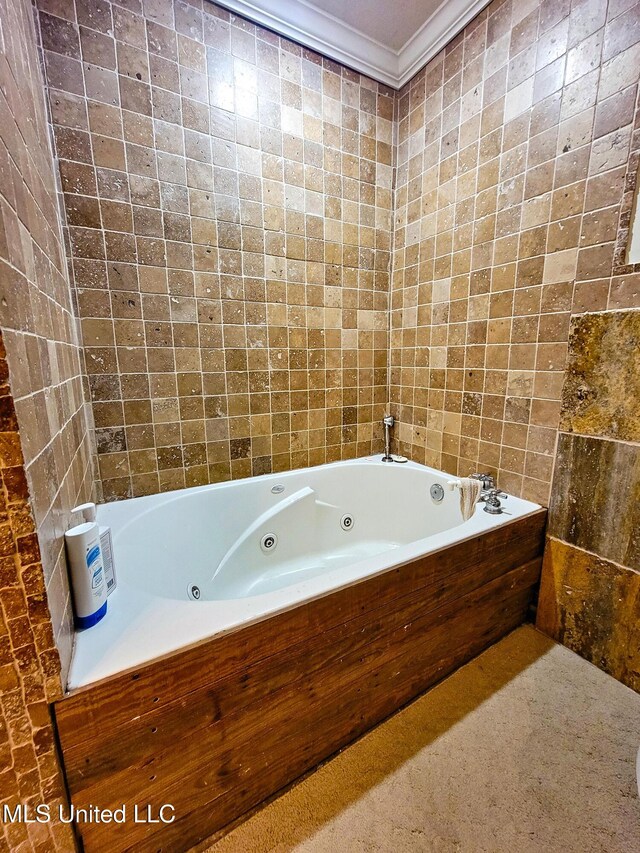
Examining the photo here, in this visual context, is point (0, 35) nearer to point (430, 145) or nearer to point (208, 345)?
point (208, 345)

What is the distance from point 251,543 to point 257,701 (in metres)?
0.78

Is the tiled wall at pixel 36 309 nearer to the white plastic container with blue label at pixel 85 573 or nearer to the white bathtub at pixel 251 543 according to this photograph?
the white plastic container with blue label at pixel 85 573

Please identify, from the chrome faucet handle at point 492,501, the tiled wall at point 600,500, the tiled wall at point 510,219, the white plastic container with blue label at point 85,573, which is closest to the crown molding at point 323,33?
the tiled wall at point 510,219

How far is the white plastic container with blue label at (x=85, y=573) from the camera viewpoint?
2.32 ft

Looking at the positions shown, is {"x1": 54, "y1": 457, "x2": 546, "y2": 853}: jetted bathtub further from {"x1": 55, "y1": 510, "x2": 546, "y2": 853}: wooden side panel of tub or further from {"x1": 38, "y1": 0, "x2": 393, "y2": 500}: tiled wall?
{"x1": 38, "y1": 0, "x2": 393, "y2": 500}: tiled wall

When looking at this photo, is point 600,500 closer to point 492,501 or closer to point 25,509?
point 492,501

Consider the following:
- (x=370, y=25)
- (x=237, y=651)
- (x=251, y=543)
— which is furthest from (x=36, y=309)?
(x=370, y=25)

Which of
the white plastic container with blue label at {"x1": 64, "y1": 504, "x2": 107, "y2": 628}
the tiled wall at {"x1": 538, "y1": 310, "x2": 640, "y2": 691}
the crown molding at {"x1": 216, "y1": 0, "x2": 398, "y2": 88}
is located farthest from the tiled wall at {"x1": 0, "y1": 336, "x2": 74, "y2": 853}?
the crown molding at {"x1": 216, "y1": 0, "x2": 398, "y2": 88}

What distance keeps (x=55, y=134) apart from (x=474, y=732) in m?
2.31

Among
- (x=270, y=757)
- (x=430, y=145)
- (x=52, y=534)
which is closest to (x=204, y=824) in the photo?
(x=270, y=757)

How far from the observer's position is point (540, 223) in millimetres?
1216

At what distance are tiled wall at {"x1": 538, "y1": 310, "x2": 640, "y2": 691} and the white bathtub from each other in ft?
0.57

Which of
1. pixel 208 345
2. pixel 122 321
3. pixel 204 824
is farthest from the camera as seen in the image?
pixel 208 345

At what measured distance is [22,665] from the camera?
539 millimetres
